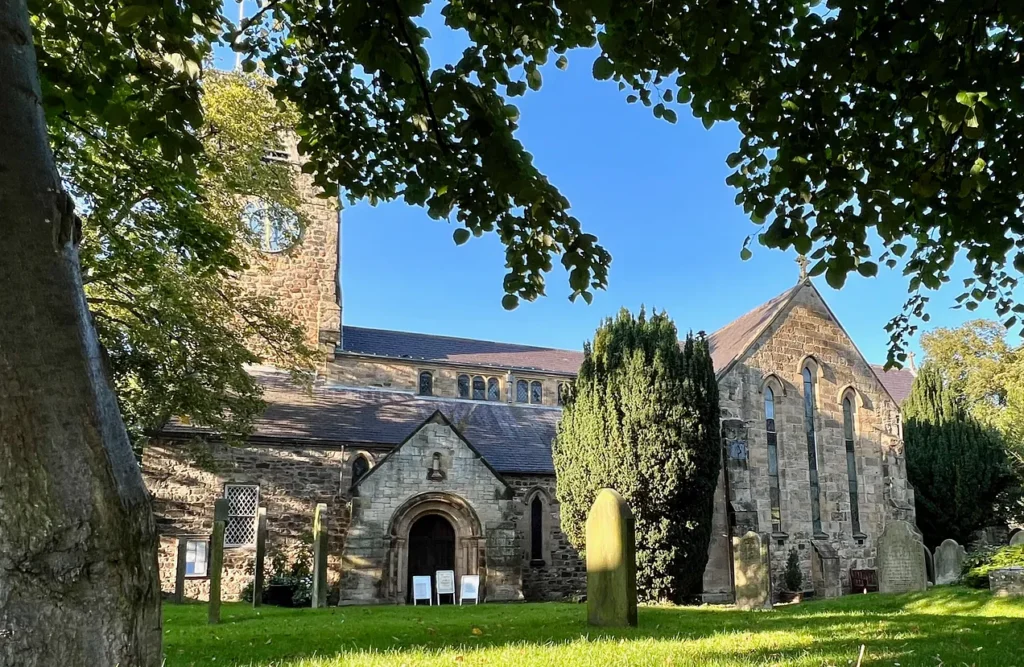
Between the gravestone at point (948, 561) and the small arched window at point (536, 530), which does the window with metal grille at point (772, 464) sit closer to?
the gravestone at point (948, 561)

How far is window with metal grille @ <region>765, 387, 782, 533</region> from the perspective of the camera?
67.6 feet

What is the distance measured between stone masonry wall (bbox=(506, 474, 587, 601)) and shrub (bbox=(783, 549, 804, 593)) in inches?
226

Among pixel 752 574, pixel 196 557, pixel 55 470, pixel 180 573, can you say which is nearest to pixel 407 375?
pixel 196 557

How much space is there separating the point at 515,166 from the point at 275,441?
16.1 metres

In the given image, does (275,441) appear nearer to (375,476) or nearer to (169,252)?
(375,476)

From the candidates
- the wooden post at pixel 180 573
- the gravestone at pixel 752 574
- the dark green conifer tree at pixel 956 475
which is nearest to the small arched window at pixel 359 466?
the wooden post at pixel 180 573

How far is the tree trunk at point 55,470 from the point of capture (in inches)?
94.6

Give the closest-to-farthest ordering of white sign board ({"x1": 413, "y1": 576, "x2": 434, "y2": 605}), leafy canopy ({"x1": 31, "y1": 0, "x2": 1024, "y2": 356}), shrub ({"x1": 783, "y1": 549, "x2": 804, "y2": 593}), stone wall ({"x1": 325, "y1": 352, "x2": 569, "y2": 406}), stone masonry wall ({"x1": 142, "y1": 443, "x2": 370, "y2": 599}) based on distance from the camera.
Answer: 1. leafy canopy ({"x1": 31, "y1": 0, "x2": 1024, "y2": 356})
2. white sign board ({"x1": 413, "y1": 576, "x2": 434, "y2": 605})
3. stone masonry wall ({"x1": 142, "y1": 443, "x2": 370, "y2": 599})
4. shrub ({"x1": 783, "y1": 549, "x2": 804, "y2": 593})
5. stone wall ({"x1": 325, "y1": 352, "x2": 569, "y2": 406})

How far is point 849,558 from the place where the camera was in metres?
21.3

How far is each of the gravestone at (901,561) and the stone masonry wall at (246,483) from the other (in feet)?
42.4

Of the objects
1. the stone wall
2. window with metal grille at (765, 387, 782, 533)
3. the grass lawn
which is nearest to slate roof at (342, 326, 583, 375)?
the stone wall

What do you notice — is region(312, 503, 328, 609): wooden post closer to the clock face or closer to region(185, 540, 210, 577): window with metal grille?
region(185, 540, 210, 577): window with metal grille

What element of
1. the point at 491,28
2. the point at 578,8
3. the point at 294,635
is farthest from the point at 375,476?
the point at 578,8

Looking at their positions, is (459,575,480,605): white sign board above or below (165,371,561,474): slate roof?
below
